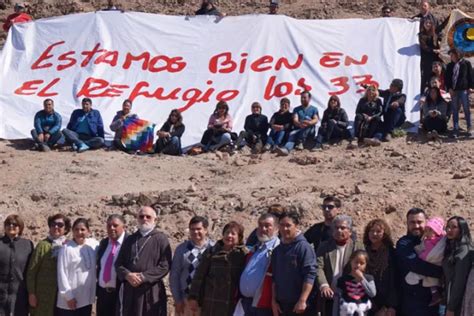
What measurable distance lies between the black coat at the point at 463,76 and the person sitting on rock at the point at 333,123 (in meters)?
1.63

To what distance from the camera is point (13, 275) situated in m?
10.7

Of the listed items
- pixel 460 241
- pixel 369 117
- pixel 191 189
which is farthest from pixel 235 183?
pixel 460 241

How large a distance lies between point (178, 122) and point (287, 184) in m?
2.42

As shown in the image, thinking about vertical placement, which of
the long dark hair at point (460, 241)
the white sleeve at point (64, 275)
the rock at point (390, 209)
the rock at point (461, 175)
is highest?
the rock at point (461, 175)

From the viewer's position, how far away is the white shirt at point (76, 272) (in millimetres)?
10516

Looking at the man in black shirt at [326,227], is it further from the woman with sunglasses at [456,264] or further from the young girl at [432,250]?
the woman with sunglasses at [456,264]

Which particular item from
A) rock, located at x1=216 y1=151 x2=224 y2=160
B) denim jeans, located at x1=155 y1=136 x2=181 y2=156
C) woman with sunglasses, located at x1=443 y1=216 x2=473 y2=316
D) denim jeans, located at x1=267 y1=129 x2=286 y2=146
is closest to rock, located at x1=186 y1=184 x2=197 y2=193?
rock, located at x1=216 y1=151 x2=224 y2=160

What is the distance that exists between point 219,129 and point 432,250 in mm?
7101

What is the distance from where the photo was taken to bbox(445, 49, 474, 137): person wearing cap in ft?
53.7

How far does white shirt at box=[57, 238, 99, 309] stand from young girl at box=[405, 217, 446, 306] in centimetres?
295

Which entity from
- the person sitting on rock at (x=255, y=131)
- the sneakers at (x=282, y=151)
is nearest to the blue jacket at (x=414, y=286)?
the sneakers at (x=282, y=151)

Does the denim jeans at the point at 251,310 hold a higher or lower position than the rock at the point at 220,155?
lower

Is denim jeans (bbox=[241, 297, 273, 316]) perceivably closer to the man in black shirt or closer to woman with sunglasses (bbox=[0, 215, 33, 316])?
the man in black shirt

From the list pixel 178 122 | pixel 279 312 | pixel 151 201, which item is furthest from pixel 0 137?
pixel 279 312
